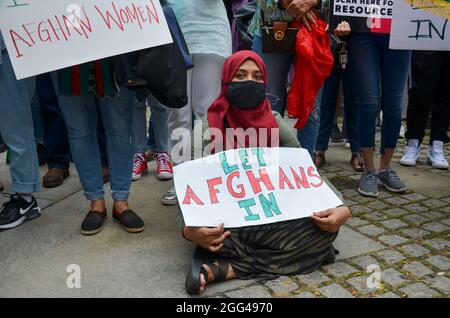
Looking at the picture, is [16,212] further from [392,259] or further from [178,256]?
[392,259]

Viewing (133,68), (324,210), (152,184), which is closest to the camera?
(324,210)

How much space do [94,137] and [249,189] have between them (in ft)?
3.25

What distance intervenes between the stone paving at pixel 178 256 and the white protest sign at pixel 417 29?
1044mm

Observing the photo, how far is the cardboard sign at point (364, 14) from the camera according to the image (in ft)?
11.0

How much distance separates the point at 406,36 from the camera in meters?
3.26

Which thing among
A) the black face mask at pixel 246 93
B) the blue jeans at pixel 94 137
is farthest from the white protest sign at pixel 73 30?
the black face mask at pixel 246 93

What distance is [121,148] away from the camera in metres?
2.90

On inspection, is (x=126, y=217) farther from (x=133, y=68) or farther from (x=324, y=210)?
(x=324, y=210)

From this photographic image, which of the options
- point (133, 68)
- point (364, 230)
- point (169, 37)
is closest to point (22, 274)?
point (133, 68)

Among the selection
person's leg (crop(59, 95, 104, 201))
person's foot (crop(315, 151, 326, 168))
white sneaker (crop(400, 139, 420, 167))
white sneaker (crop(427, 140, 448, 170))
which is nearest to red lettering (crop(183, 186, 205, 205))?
person's leg (crop(59, 95, 104, 201))

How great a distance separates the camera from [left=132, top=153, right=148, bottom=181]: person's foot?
3.90m

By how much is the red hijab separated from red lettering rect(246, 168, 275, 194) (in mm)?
187

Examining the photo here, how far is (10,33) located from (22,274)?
1.17m

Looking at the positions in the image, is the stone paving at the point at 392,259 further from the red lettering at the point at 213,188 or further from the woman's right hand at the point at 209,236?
the red lettering at the point at 213,188
